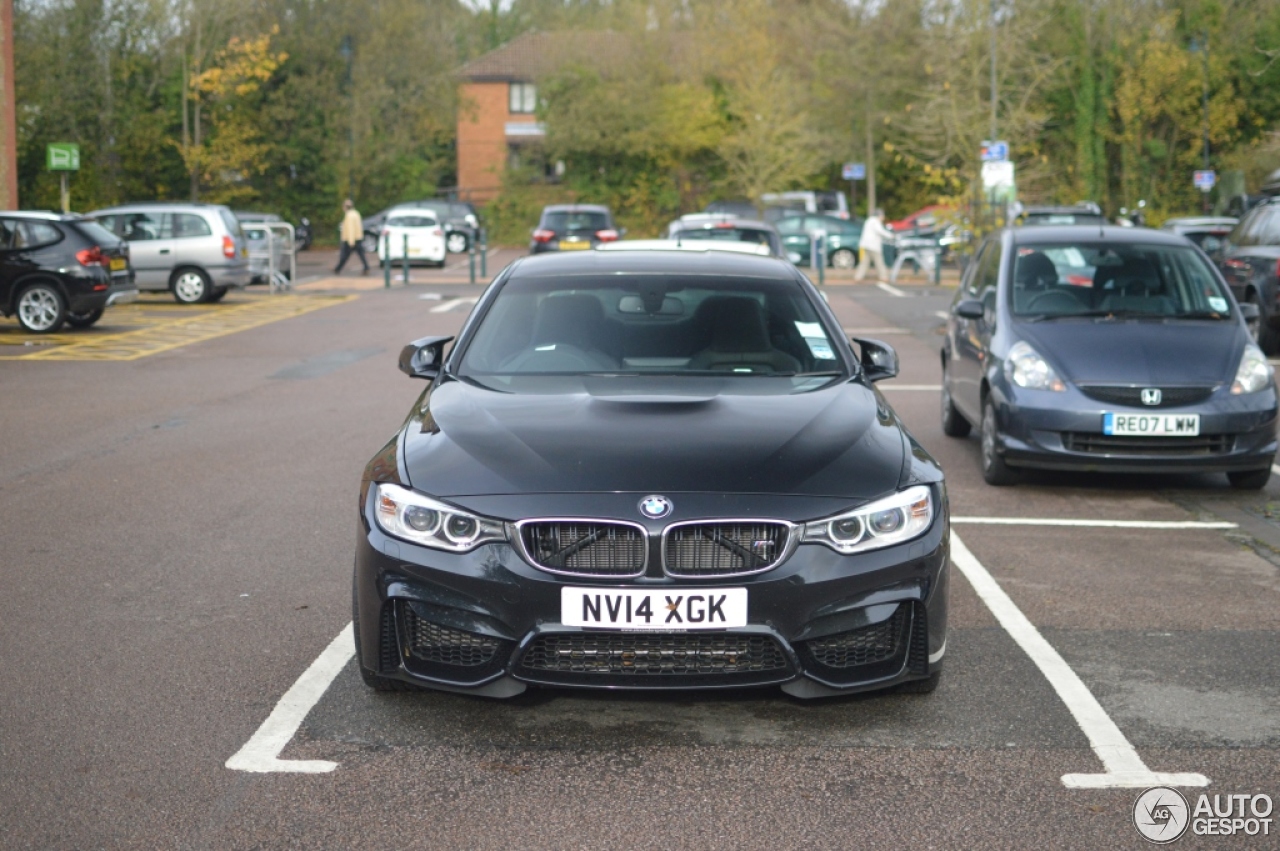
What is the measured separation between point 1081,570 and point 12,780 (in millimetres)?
4764

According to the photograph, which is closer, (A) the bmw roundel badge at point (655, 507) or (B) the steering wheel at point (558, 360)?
(A) the bmw roundel badge at point (655, 507)

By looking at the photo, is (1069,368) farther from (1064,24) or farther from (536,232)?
(1064,24)

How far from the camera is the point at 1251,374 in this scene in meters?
9.40

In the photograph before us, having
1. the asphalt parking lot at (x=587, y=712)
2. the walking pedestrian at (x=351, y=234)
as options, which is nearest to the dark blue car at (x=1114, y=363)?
the asphalt parking lot at (x=587, y=712)

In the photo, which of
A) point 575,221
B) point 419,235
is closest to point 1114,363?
point 575,221

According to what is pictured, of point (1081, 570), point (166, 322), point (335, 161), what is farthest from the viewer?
point (335, 161)

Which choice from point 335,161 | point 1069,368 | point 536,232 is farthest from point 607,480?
point 335,161

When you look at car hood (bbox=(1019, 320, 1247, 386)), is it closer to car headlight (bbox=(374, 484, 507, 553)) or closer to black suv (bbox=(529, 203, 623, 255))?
car headlight (bbox=(374, 484, 507, 553))

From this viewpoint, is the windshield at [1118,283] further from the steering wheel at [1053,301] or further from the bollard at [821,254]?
the bollard at [821,254]

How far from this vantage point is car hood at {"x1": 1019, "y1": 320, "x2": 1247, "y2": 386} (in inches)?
364

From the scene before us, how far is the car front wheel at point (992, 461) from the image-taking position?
31.8ft

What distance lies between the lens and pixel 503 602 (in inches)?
184

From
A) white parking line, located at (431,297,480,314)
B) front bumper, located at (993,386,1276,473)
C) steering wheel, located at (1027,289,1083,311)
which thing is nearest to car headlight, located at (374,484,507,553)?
front bumper, located at (993,386,1276,473)

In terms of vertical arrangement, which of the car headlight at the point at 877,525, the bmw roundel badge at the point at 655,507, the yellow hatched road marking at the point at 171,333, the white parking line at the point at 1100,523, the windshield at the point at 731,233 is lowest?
the white parking line at the point at 1100,523
